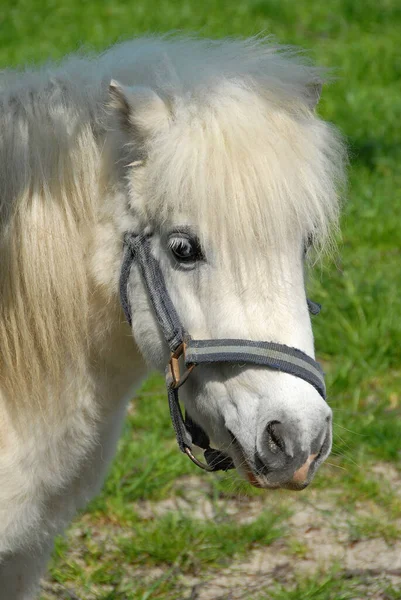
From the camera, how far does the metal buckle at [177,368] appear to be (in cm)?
206

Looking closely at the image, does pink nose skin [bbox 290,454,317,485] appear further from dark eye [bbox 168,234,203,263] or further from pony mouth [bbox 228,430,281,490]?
dark eye [bbox 168,234,203,263]

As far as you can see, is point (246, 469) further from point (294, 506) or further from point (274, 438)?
point (294, 506)

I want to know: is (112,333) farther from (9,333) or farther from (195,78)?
(195,78)

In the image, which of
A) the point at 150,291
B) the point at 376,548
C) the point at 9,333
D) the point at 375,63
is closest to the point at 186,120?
the point at 150,291

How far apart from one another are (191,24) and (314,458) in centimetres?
746

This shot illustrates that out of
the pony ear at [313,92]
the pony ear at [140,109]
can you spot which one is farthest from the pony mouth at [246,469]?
the pony ear at [313,92]

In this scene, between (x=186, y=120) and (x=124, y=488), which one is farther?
(x=124, y=488)

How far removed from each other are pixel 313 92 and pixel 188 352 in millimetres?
769

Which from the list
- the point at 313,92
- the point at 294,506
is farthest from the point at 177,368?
the point at 294,506

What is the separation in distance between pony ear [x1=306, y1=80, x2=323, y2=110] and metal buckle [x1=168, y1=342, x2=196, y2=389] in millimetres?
716

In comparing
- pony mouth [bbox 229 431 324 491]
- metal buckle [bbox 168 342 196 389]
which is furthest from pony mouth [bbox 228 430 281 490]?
metal buckle [bbox 168 342 196 389]

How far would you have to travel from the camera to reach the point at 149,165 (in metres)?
2.11

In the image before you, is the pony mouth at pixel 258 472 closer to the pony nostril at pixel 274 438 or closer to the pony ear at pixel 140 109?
the pony nostril at pixel 274 438

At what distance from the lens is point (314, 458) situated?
6.40ft
